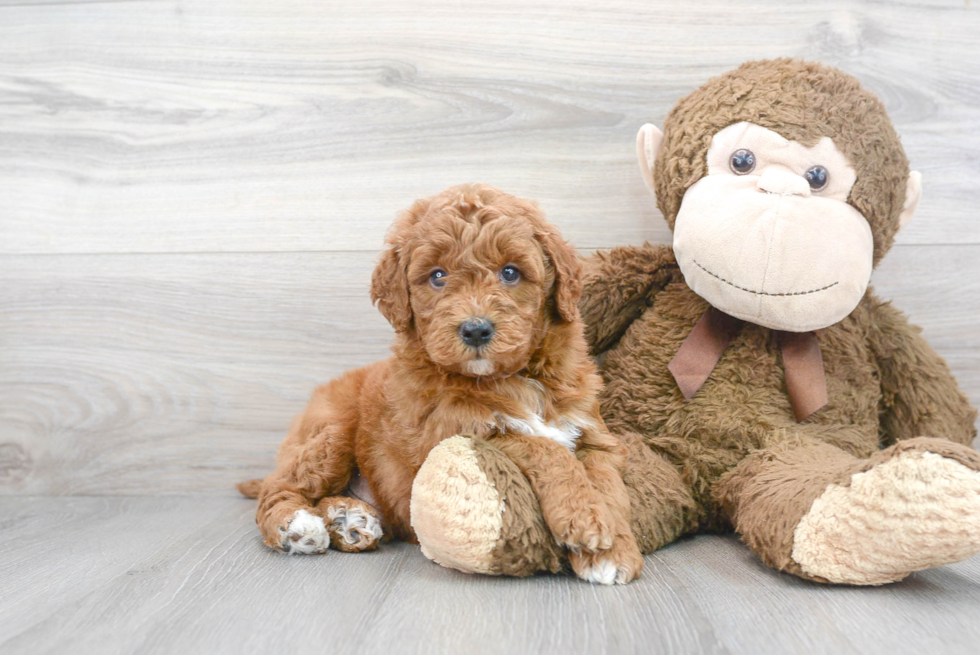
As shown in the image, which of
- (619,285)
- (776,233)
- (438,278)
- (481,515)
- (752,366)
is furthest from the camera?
(619,285)

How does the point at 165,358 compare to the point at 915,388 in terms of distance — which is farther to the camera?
the point at 165,358

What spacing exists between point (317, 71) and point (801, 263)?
1477 mm

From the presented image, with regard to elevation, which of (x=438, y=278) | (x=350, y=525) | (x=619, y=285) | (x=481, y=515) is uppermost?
(x=438, y=278)

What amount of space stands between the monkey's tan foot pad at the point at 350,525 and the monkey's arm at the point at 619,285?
72 cm

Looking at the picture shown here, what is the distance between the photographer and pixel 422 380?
1672mm

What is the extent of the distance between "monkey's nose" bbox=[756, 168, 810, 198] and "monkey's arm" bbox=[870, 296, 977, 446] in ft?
1.64

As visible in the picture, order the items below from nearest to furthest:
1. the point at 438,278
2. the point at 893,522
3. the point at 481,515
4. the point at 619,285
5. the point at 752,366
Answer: the point at 893,522
the point at 481,515
the point at 438,278
the point at 752,366
the point at 619,285

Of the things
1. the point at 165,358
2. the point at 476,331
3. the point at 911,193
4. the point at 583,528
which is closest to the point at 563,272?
the point at 476,331

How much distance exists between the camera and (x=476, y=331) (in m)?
1.47

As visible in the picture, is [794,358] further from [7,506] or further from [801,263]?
[7,506]

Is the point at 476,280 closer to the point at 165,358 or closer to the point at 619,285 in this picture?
the point at 619,285

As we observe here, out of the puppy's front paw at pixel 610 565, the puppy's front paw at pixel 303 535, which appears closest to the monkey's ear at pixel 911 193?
the puppy's front paw at pixel 610 565

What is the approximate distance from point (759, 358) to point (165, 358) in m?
1.72

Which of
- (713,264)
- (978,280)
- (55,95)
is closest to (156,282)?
(55,95)
